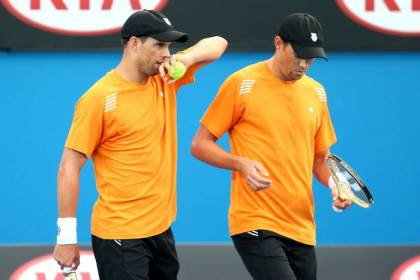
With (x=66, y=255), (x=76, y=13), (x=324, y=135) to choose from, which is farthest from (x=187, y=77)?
(x=76, y=13)

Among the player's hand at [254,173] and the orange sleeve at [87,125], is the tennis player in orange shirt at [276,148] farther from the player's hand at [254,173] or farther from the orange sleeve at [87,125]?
the orange sleeve at [87,125]

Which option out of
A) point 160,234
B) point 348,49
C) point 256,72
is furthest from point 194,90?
point 160,234

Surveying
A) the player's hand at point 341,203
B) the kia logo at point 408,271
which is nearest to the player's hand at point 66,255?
the player's hand at point 341,203

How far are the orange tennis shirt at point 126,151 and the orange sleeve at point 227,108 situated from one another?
1.18 ft

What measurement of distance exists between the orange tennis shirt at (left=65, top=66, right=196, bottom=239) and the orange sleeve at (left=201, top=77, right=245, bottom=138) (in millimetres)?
358

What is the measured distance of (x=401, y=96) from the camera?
248 inches

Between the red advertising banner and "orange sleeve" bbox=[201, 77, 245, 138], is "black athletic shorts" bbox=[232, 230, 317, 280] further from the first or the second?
the red advertising banner

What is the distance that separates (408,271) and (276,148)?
189 centimetres

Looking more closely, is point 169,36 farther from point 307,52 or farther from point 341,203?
point 341,203

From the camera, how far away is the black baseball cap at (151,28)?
4516mm

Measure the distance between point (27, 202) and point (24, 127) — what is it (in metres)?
0.46

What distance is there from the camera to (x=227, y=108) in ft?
16.1

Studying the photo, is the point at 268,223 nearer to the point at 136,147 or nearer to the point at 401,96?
the point at 136,147

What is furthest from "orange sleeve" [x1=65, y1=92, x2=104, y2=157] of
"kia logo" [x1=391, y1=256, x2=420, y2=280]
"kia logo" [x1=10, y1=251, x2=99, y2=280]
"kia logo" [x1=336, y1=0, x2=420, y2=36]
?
"kia logo" [x1=391, y1=256, x2=420, y2=280]
